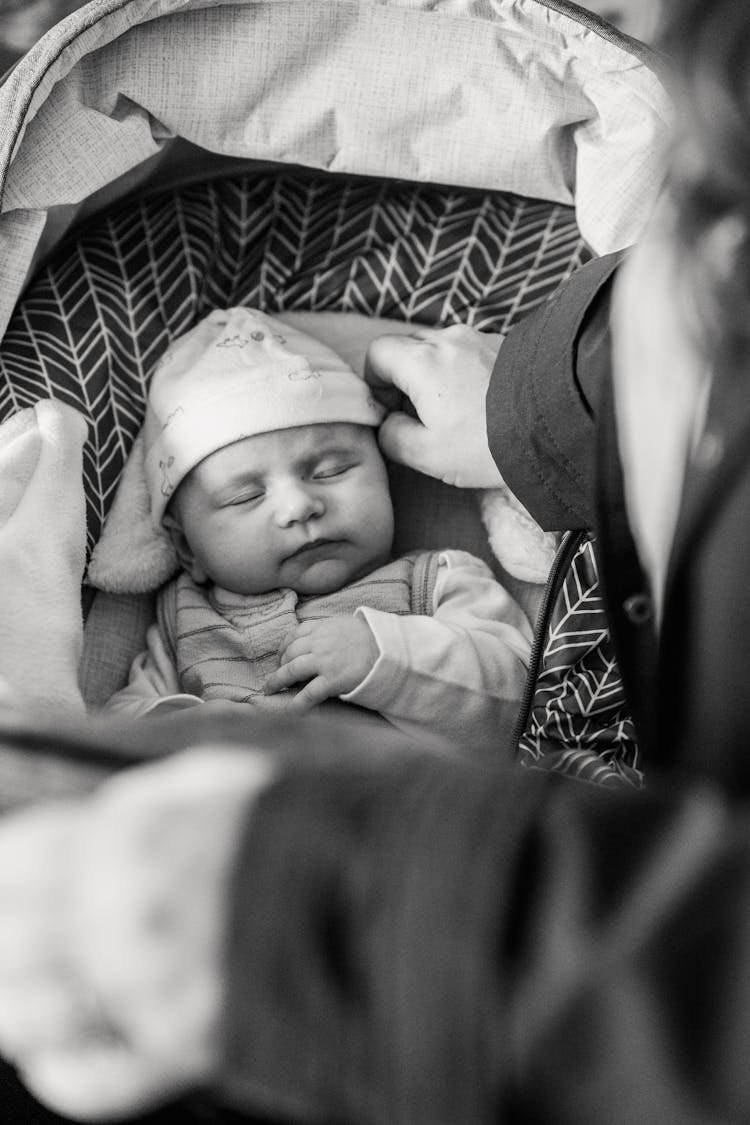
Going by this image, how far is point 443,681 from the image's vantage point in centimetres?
104

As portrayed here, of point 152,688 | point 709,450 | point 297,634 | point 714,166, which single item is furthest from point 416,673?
point 714,166

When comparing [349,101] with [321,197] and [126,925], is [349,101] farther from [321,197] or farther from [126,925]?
[126,925]

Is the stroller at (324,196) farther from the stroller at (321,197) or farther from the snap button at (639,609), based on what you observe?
the snap button at (639,609)

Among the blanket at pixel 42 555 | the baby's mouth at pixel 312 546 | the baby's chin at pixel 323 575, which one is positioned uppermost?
the blanket at pixel 42 555

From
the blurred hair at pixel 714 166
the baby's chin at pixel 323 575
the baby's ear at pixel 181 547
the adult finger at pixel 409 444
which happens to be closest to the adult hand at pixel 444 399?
the adult finger at pixel 409 444

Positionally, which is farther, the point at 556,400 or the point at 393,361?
the point at 393,361

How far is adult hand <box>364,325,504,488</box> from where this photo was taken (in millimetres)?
1168

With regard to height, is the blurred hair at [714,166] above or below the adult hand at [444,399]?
above

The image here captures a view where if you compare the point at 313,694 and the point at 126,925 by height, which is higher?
the point at 126,925

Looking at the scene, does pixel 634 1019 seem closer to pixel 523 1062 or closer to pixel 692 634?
pixel 523 1062

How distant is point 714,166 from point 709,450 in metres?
0.13

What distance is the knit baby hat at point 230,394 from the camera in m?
1.16

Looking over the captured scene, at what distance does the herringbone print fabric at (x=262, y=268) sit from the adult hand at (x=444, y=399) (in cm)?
8

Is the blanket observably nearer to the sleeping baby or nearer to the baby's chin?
the sleeping baby
